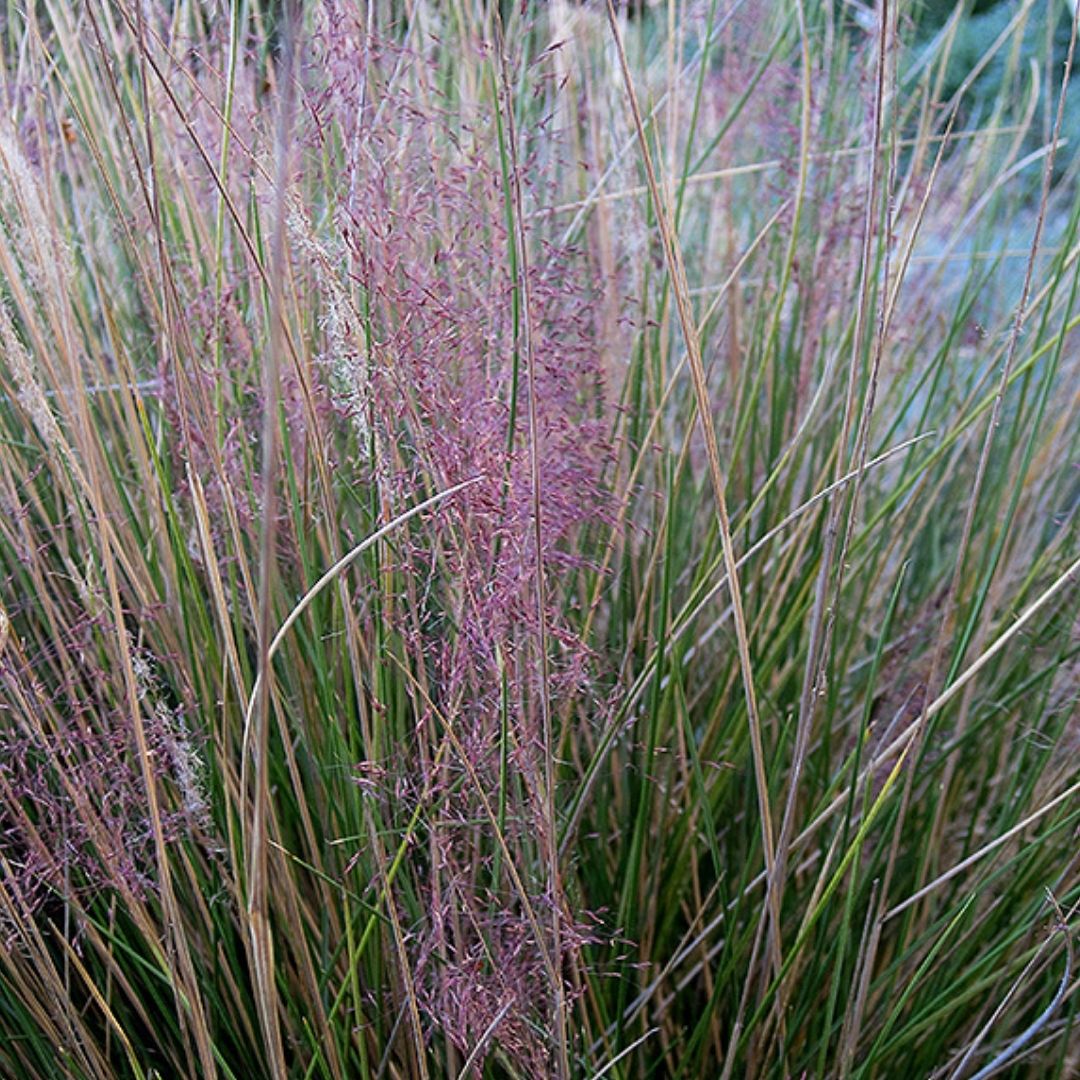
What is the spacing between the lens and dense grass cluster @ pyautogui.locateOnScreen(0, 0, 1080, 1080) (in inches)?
26.8

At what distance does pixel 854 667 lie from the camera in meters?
1.13

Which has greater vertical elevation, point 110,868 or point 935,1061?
point 110,868

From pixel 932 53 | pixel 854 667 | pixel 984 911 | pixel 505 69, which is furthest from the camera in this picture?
pixel 932 53

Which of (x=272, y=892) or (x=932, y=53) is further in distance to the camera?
(x=932, y=53)

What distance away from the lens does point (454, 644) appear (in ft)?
2.35

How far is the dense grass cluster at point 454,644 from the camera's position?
680 millimetres

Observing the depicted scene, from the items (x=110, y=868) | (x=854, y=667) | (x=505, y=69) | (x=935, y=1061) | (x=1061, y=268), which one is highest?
Answer: (x=505, y=69)

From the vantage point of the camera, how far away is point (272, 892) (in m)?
0.82

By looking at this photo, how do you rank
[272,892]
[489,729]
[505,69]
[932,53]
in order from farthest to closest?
[932,53], [272,892], [489,729], [505,69]

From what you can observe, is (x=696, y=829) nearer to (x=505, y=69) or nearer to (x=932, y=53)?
(x=505, y=69)

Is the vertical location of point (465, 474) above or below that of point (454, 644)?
above

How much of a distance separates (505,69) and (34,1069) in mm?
729

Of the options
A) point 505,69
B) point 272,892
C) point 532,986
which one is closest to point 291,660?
point 272,892

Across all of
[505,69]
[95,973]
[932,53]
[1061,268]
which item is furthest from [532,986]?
[932,53]
